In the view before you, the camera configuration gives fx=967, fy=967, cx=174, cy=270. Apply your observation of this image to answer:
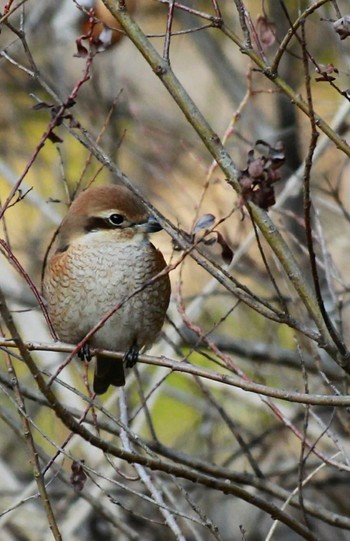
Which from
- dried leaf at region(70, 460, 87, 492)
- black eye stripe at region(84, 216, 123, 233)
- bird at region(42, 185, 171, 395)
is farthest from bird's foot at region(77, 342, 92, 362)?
dried leaf at region(70, 460, 87, 492)

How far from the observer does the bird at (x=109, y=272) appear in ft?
11.8

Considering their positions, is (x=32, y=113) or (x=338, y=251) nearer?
(x=338, y=251)

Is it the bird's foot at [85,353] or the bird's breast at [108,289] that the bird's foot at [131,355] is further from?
the bird's foot at [85,353]

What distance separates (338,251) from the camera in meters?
6.35

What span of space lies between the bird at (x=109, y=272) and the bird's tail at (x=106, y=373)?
4cm

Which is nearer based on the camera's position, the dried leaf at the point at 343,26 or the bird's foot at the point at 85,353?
the dried leaf at the point at 343,26

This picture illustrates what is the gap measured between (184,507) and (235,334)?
174cm

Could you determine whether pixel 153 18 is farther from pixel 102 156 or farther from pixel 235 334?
pixel 102 156

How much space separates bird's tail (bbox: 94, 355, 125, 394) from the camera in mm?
3787

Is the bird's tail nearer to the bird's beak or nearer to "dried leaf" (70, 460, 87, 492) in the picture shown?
the bird's beak

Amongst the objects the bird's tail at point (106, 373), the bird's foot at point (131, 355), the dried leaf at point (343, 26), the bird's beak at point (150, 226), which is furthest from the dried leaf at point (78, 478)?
the dried leaf at point (343, 26)

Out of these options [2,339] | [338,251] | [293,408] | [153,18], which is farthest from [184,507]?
[153,18]

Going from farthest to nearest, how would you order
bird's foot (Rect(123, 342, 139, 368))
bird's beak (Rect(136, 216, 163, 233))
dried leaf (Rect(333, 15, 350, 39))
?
bird's beak (Rect(136, 216, 163, 233)), bird's foot (Rect(123, 342, 139, 368)), dried leaf (Rect(333, 15, 350, 39))

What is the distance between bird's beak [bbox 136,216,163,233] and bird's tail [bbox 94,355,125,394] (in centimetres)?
54
